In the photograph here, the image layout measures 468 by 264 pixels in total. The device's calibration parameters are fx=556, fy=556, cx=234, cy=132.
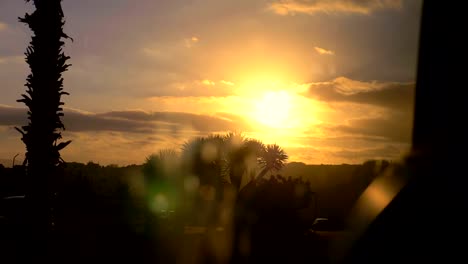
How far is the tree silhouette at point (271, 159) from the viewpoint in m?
41.6

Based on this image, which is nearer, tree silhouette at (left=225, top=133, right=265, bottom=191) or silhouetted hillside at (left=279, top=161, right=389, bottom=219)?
tree silhouette at (left=225, top=133, right=265, bottom=191)

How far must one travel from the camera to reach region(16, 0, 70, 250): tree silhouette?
55.3ft

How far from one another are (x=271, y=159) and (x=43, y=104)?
90.7 ft

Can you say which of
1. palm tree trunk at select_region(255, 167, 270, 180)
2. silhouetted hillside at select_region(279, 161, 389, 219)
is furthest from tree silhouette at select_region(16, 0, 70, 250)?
silhouetted hillside at select_region(279, 161, 389, 219)

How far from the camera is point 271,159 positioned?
141ft

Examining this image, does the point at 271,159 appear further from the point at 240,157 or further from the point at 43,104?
the point at 43,104

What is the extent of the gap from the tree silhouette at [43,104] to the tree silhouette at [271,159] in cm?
2403

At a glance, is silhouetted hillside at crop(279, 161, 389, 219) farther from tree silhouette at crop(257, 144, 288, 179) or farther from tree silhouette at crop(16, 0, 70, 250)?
tree silhouette at crop(16, 0, 70, 250)

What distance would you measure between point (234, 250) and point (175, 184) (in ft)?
56.2

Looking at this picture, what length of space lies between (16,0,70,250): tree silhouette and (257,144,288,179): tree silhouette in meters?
24.0

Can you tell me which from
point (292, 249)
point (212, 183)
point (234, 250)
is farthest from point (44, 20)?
point (212, 183)

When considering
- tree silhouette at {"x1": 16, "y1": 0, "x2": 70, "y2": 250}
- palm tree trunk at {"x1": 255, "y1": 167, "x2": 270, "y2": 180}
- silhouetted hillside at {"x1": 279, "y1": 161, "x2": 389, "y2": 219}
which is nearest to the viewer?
tree silhouette at {"x1": 16, "y1": 0, "x2": 70, "y2": 250}

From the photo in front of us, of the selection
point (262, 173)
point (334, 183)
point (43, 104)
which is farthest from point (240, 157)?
point (334, 183)

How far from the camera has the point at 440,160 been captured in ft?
4.17
